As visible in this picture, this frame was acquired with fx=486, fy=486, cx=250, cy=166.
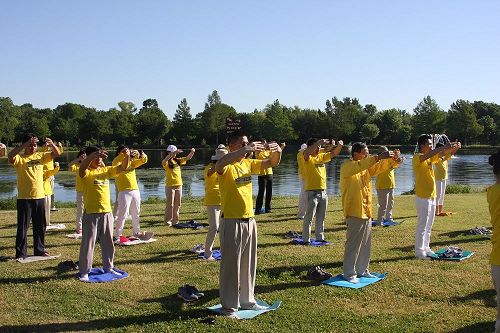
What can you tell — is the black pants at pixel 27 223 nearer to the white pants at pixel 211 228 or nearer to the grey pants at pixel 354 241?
the white pants at pixel 211 228

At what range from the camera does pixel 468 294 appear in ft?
23.5

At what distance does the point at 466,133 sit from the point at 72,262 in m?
80.7

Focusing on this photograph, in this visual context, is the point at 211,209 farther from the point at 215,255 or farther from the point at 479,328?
the point at 479,328

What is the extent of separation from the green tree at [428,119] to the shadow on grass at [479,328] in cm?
8276

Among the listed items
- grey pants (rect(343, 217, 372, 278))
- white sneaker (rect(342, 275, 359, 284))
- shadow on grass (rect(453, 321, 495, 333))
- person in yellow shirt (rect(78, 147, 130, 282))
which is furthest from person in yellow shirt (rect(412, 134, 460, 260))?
person in yellow shirt (rect(78, 147, 130, 282))

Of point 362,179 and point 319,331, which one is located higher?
point 362,179

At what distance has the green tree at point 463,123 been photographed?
256ft

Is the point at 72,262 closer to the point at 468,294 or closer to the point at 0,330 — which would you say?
the point at 0,330

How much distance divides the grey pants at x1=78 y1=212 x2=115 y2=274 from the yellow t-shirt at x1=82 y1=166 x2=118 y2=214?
111mm

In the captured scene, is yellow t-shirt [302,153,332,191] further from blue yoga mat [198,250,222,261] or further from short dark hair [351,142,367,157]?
short dark hair [351,142,367,157]

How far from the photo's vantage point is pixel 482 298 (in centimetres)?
699

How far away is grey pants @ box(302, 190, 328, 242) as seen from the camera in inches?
416

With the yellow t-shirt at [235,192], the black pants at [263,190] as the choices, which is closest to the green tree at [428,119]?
the black pants at [263,190]

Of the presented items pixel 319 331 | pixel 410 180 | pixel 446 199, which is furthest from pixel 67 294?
pixel 410 180
